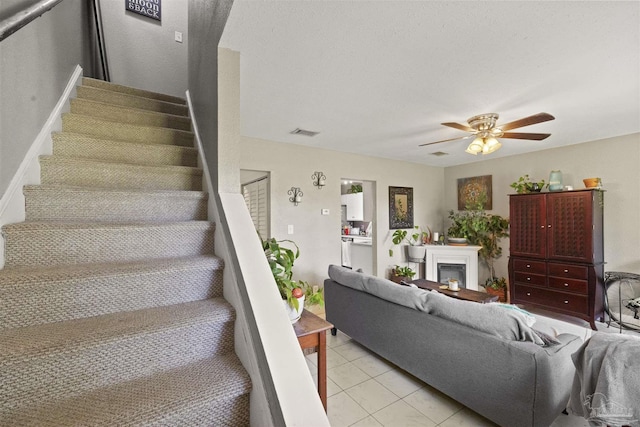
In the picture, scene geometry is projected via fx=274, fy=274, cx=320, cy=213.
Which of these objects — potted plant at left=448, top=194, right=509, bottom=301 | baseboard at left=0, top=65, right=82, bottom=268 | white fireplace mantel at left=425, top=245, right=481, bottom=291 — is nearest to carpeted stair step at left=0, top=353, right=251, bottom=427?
baseboard at left=0, top=65, right=82, bottom=268

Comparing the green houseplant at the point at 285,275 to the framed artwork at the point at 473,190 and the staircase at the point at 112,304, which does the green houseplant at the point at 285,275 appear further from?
the framed artwork at the point at 473,190

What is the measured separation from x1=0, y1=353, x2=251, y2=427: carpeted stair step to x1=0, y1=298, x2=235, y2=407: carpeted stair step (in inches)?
1.5

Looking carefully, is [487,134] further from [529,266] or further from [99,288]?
[99,288]

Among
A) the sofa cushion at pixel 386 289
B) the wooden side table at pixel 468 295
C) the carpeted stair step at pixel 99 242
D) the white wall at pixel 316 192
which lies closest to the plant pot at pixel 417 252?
the white wall at pixel 316 192

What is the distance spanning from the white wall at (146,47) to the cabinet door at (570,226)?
531cm

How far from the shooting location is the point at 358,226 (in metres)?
7.70

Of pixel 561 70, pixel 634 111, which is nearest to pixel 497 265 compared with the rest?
pixel 634 111

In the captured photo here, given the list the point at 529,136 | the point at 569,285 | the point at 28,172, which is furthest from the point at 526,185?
the point at 28,172

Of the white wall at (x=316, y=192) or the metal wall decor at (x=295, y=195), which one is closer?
the white wall at (x=316, y=192)

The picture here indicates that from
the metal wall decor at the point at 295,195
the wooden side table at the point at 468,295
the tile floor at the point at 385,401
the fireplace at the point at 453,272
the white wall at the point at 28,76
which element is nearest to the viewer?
the white wall at the point at 28,76

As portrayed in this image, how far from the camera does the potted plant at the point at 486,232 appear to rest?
15.6 feet

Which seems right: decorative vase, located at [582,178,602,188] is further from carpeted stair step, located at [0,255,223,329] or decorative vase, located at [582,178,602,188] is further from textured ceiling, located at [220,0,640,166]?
carpeted stair step, located at [0,255,223,329]

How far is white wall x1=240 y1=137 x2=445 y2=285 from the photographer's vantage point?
380 cm

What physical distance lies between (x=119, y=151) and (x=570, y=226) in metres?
5.00
